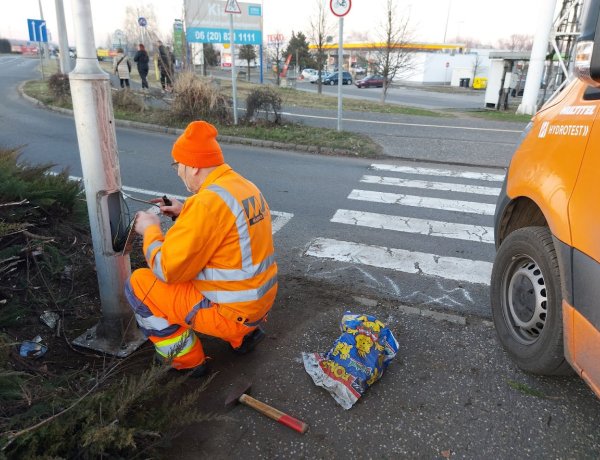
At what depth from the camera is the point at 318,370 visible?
2.81m

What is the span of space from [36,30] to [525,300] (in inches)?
912

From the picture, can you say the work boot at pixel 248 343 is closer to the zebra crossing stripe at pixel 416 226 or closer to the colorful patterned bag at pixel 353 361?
the colorful patterned bag at pixel 353 361

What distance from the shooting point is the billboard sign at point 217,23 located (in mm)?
14656

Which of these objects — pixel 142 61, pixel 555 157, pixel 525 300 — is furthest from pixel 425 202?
pixel 142 61

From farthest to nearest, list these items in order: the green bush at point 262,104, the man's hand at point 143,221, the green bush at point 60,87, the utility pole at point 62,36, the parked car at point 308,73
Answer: the parked car at point 308,73 < the utility pole at point 62,36 < the green bush at point 60,87 < the green bush at point 262,104 < the man's hand at point 143,221

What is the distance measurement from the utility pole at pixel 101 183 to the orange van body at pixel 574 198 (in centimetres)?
245

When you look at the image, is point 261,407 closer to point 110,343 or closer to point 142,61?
point 110,343

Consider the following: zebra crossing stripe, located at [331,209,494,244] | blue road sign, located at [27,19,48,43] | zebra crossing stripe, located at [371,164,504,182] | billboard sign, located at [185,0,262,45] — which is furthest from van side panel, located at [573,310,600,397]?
blue road sign, located at [27,19,48,43]

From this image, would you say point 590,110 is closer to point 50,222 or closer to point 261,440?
point 261,440

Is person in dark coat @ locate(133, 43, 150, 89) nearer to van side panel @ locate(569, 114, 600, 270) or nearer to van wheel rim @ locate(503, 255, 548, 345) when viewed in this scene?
van wheel rim @ locate(503, 255, 548, 345)

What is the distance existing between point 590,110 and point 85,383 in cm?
284

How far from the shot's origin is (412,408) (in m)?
2.62

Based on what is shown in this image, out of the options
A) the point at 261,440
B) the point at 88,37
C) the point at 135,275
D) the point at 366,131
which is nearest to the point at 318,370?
the point at 261,440

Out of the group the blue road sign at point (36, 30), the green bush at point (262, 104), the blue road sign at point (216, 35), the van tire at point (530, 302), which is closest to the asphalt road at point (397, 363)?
the van tire at point (530, 302)
